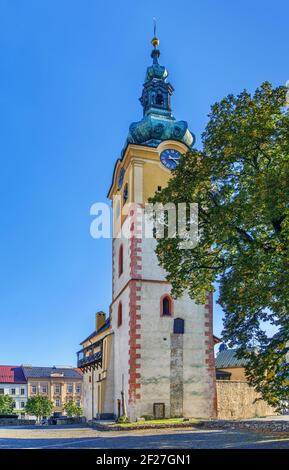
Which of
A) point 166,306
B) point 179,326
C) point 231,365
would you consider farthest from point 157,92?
point 231,365

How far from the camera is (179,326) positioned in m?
28.7

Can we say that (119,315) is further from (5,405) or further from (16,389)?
(16,389)

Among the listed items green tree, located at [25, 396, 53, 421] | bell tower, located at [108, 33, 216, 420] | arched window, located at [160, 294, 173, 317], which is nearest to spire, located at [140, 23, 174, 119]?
bell tower, located at [108, 33, 216, 420]

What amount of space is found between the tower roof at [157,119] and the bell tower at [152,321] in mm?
74

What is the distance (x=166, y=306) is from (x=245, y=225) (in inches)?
517

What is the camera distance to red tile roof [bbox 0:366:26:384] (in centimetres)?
9175

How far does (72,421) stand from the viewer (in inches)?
1580

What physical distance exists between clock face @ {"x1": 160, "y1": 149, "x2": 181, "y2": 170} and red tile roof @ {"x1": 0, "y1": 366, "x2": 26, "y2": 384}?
235ft

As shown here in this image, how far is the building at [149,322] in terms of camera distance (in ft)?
89.9

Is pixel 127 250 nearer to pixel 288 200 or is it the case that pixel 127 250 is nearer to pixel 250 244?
pixel 250 244

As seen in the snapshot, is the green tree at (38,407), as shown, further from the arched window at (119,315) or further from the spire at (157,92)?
the spire at (157,92)
